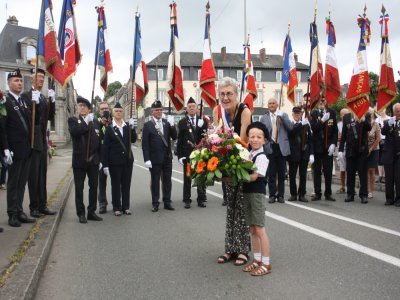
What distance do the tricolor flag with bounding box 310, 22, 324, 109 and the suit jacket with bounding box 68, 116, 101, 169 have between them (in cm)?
548

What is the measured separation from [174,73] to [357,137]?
15.0ft

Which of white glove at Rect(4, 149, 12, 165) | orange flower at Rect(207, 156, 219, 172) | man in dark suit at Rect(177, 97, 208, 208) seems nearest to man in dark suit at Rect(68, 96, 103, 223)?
white glove at Rect(4, 149, 12, 165)

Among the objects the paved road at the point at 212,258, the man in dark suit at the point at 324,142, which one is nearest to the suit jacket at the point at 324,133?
the man in dark suit at the point at 324,142

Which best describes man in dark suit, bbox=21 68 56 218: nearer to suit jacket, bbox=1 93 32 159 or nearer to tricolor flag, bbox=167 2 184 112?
suit jacket, bbox=1 93 32 159

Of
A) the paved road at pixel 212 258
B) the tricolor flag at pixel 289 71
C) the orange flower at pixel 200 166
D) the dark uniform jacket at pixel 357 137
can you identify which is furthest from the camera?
the tricolor flag at pixel 289 71

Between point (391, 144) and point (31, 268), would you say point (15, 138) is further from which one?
point (391, 144)

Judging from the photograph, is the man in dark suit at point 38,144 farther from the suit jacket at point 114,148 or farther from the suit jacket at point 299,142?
the suit jacket at point 299,142

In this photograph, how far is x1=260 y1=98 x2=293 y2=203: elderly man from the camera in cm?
980

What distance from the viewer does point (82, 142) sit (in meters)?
7.79

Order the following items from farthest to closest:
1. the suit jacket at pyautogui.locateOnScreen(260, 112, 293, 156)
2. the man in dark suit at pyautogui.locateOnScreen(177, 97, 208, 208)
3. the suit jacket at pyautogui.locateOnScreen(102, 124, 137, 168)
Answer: the suit jacket at pyautogui.locateOnScreen(260, 112, 293, 156) → the man in dark suit at pyautogui.locateOnScreen(177, 97, 208, 208) → the suit jacket at pyautogui.locateOnScreen(102, 124, 137, 168)

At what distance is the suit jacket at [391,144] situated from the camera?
9.39 m

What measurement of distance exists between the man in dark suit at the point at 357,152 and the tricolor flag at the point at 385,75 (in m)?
0.81

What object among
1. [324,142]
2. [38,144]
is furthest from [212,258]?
[324,142]

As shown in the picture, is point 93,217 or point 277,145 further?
point 277,145
